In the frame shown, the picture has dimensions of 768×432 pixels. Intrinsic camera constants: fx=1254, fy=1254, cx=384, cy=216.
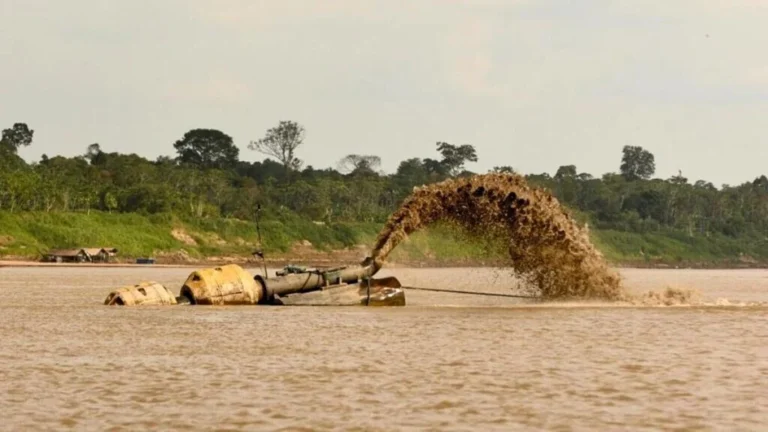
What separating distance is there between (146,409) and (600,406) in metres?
5.23

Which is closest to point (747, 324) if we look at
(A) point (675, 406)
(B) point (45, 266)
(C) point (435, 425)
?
(A) point (675, 406)

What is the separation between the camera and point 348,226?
137000 millimetres

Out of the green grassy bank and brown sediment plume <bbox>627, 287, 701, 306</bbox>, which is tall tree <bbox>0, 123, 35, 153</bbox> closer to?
the green grassy bank

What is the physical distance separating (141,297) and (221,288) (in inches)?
82.5

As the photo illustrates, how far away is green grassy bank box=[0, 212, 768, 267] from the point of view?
10344 centimetres

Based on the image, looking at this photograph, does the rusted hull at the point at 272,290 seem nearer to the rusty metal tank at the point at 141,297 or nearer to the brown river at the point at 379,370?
the rusty metal tank at the point at 141,297

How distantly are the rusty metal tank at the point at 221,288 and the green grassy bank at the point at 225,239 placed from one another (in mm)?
49447

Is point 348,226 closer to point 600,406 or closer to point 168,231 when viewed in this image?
point 168,231

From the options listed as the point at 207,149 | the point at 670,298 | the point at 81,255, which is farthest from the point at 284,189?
the point at 670,298

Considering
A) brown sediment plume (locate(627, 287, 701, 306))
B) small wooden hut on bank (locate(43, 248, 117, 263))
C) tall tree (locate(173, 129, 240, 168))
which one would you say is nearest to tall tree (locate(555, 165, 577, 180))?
tall tree (locate(173, 129, 240, 168))

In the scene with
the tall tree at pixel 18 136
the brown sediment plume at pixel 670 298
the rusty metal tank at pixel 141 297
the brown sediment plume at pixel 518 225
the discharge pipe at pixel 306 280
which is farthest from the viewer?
the tall tree at pixel 18 136

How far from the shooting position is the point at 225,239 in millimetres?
122562

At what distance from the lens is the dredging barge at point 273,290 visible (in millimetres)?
31703

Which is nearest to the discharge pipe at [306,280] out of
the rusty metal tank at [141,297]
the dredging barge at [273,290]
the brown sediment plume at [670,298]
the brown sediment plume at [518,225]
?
the dredging barge at [273,290]
